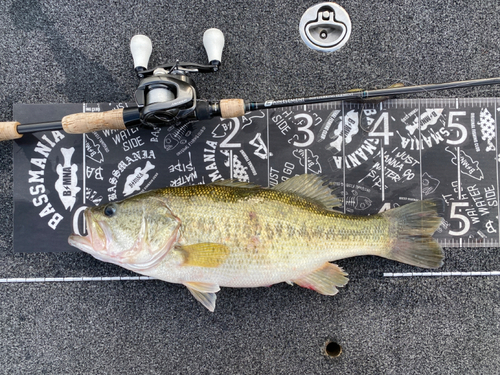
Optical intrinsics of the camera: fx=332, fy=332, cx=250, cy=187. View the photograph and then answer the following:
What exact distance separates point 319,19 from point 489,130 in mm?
1154

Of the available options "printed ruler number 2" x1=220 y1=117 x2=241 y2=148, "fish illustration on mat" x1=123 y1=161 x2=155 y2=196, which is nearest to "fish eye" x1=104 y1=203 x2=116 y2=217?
"fish illustration on mat" x1=123 y1=161 x2=155 y2=196

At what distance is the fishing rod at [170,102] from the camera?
1.55m

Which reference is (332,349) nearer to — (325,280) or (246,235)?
(325,280)

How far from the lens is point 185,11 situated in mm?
1938

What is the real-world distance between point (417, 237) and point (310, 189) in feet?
1.93

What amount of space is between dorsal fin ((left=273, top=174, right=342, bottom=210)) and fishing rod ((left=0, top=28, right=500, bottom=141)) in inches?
15.1

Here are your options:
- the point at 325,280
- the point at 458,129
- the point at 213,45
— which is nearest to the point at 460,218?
the point at 458,129

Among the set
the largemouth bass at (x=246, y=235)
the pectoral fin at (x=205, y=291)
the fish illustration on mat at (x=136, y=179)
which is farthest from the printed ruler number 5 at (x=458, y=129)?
the fish illustration on mat at (x=136, y=179)

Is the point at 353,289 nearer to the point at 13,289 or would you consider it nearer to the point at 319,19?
the point at 319,19

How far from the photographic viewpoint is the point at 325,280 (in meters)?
1.67

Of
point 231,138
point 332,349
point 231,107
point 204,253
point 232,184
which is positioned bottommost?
point 332,349

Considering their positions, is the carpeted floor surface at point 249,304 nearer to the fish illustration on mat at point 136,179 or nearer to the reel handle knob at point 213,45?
the reel handle knob at point 213,45

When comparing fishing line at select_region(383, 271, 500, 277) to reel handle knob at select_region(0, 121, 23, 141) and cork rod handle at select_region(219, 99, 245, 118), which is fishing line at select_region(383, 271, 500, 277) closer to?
cork rod handle at select_region(219, 99, 245, 118)

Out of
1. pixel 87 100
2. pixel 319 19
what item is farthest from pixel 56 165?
pixel 319 19
